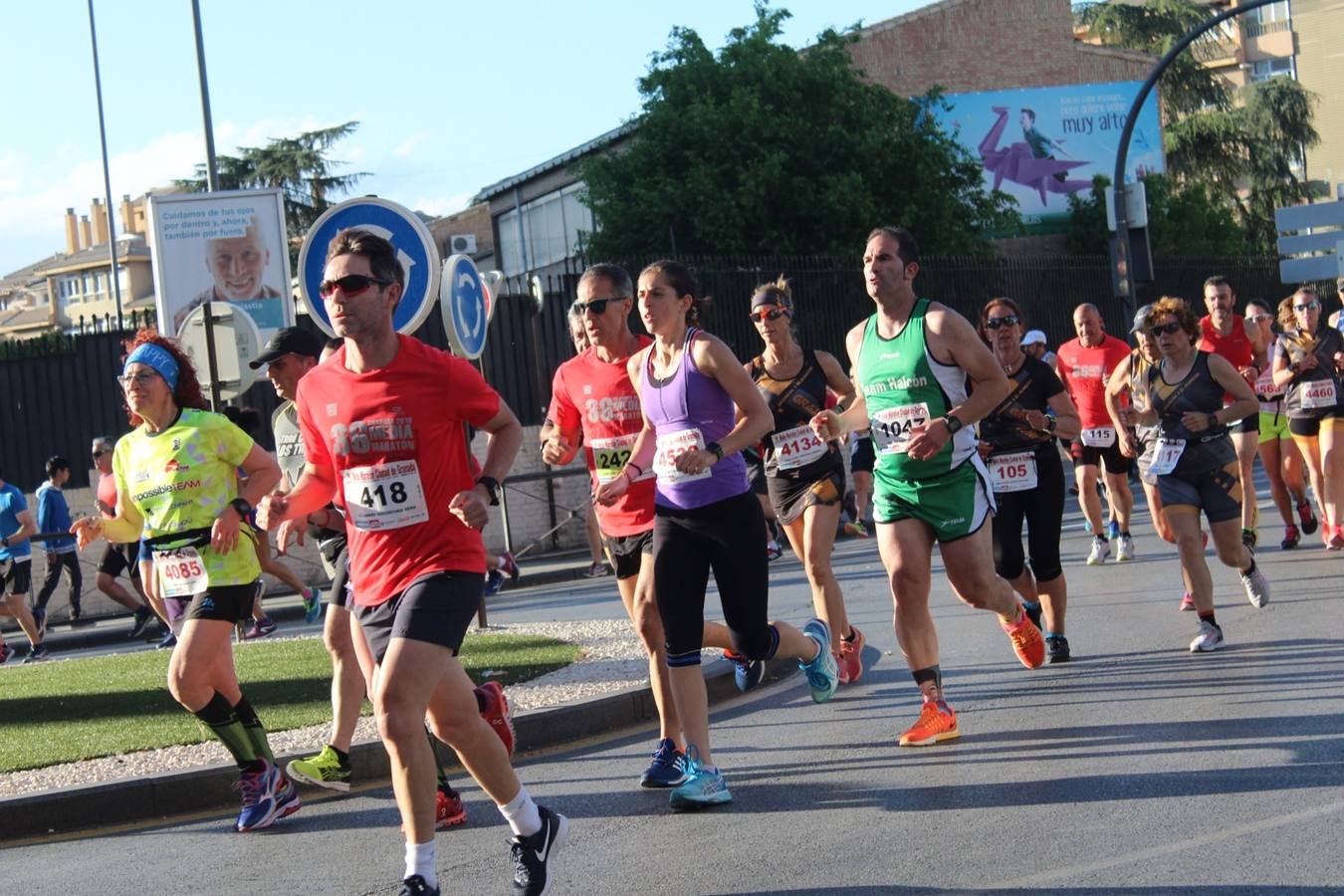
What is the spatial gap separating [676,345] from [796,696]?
297 centimetres

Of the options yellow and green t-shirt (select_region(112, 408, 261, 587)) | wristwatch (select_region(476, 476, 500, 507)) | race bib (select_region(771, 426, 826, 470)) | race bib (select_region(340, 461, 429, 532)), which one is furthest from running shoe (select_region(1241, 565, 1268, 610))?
race bib (select_region(340, 461, 429, 532))

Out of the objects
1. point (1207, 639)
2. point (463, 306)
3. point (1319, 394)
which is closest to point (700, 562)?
point (1207, 639)

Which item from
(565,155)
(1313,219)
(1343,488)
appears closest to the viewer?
(1343,488)

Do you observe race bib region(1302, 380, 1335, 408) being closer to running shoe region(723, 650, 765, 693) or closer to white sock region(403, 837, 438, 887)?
running shoe region(723, 650, 765, 693)

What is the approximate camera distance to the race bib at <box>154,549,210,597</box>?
22.2 ft

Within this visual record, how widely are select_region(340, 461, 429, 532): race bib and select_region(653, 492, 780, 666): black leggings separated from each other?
1501mm

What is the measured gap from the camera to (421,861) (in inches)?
193

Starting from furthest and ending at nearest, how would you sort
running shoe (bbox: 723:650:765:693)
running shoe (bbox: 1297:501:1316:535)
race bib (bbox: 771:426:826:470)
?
running shoe (bbox: 1297:501:1316:535)
race bib (bbox: 771:426:826:470)
running shoe (bbox: 723:650:765:693)

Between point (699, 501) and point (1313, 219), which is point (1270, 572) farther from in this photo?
point (1313, 219)

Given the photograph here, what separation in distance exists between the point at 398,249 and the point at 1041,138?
116ft

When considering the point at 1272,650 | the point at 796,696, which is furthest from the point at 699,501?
the point at 1272,650

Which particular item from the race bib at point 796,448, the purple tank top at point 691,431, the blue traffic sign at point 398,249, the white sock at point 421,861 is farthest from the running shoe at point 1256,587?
the white sock at point 421,861

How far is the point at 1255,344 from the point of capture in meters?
14.8

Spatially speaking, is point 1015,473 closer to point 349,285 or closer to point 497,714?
point 497,714
